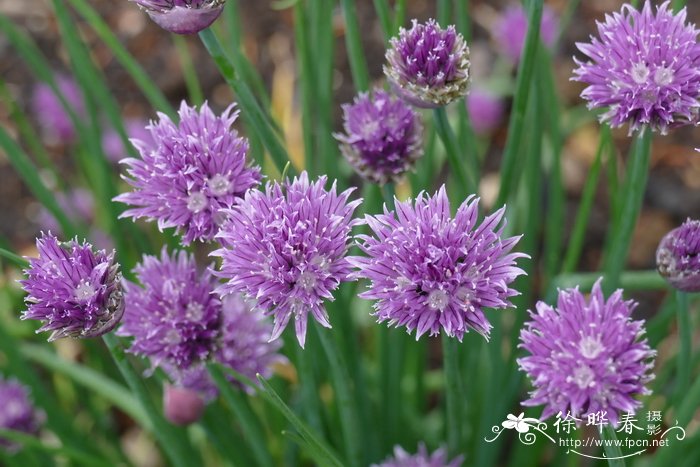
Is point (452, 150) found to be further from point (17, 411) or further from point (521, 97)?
point (17, 411)

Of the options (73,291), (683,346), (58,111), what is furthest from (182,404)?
(58,111)

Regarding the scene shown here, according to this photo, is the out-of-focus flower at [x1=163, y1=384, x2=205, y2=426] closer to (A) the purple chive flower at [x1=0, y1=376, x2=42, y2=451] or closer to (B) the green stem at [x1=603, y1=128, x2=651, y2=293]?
(A) the purple chive flower at [x1=0, y1=376, x2=42, y2=451]

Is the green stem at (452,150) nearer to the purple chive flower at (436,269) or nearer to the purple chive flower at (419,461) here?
the purple chive flower at (436,269)

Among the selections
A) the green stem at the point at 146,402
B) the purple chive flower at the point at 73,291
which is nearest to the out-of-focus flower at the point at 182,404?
the green stem at the point at 146,402

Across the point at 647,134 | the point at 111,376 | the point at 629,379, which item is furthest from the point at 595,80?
the point at 111,376

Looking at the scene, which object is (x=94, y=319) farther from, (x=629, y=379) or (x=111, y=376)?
(x=111, y=376)
